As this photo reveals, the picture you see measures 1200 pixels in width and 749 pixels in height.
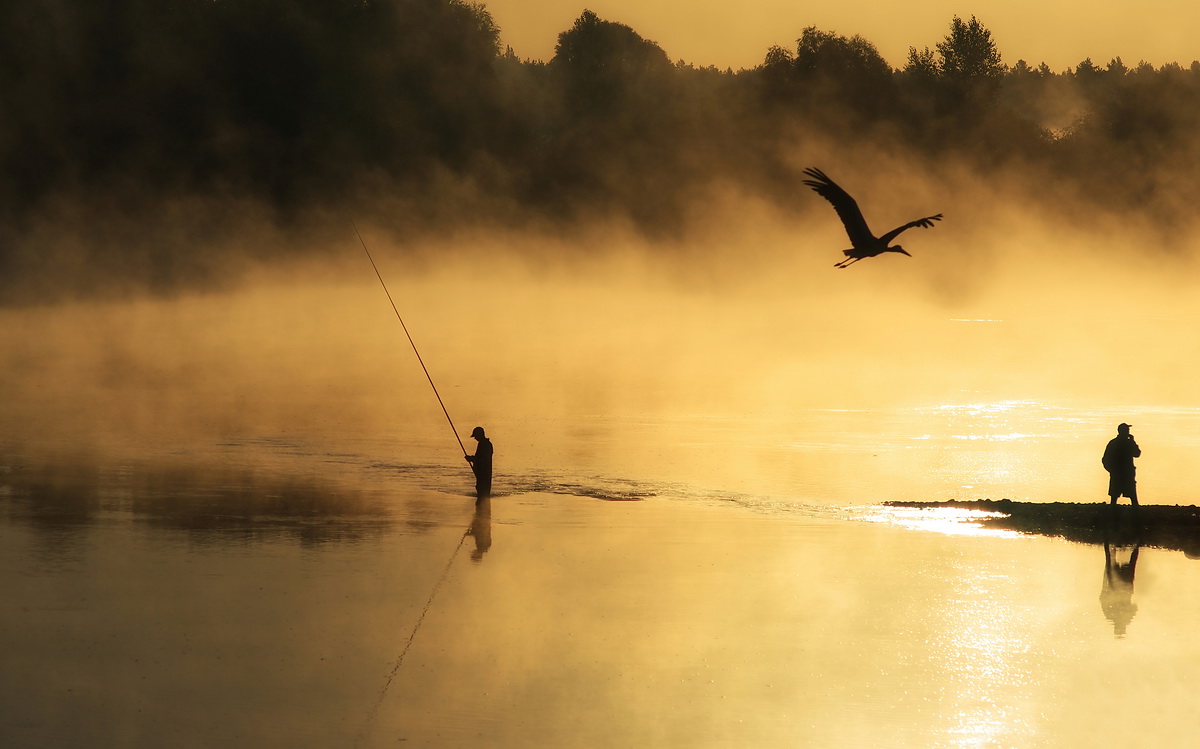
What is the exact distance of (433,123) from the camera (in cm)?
7731

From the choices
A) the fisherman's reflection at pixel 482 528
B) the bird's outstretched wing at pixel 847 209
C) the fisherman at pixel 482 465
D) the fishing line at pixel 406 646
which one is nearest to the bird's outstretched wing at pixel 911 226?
the bird's outstretched wing at pixel 847 209

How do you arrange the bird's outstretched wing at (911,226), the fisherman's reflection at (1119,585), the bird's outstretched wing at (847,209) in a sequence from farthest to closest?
the fisherman's reflection at (1119,585)
the bird's outstretched wing at (847,209)
the bird's outstretched wing at (911,226)

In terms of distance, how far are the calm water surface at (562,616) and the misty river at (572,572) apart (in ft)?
0.17

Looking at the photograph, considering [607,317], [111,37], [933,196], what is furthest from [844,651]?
[933,196]

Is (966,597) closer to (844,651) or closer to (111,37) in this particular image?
(844,651)

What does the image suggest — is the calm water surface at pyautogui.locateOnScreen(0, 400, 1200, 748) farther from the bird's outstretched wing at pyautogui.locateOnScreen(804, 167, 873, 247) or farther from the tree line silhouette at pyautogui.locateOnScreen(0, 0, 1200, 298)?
the tree line silhouette at pyautogui.locateOnScreen(0, 0, 1200, 298)

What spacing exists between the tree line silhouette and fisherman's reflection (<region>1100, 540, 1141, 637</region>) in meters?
53.2

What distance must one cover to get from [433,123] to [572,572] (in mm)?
60509

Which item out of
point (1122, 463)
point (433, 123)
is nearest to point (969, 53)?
point (433, 123)

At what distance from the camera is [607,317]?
8638 cm

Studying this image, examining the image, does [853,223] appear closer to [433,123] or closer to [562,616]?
[562,616]

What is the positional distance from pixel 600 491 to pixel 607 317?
60.5 meters

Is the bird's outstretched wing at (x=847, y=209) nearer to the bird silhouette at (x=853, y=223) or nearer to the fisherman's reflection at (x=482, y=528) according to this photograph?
the bird silhouette at (x=853, y=223)

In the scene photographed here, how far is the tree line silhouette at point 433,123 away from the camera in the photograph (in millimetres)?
68750
